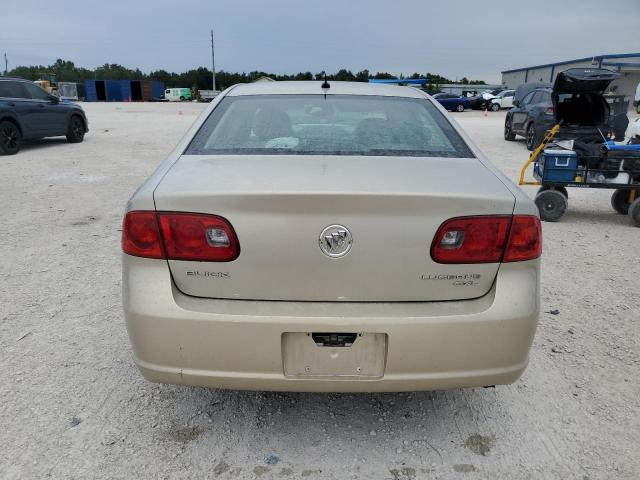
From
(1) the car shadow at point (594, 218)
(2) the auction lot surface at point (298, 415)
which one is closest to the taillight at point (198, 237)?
(2) the auction lot surface at point (298, 415)

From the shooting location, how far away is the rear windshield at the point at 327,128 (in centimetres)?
254

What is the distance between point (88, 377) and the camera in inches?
115

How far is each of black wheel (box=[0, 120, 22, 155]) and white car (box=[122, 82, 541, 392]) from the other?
11601mm

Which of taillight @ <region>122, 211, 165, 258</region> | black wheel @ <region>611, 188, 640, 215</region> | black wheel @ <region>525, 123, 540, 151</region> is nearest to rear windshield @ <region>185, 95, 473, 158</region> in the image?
taillight @ <region>122, 211, 165, 258</region>

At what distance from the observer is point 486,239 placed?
81.1 inches

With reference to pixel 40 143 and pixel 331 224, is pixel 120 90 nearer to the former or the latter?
pixel 40 143

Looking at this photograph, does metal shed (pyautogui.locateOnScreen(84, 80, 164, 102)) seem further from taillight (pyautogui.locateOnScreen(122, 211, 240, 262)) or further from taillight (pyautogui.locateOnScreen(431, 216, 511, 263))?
taillight (pyautogui.locateOnScreen(431, 216, 511, 263))

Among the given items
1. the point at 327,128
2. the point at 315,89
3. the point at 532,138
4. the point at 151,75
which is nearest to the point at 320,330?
the point at 327,128

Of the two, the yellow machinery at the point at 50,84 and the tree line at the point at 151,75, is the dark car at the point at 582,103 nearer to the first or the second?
the yellow machinery at the point at 50,84

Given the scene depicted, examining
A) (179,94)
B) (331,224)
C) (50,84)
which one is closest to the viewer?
(331,224)

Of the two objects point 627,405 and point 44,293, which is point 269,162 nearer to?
point 627,405

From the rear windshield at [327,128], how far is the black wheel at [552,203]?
406 cm

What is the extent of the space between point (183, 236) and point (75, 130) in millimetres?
13860

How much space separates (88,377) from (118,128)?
1792 centimetres
